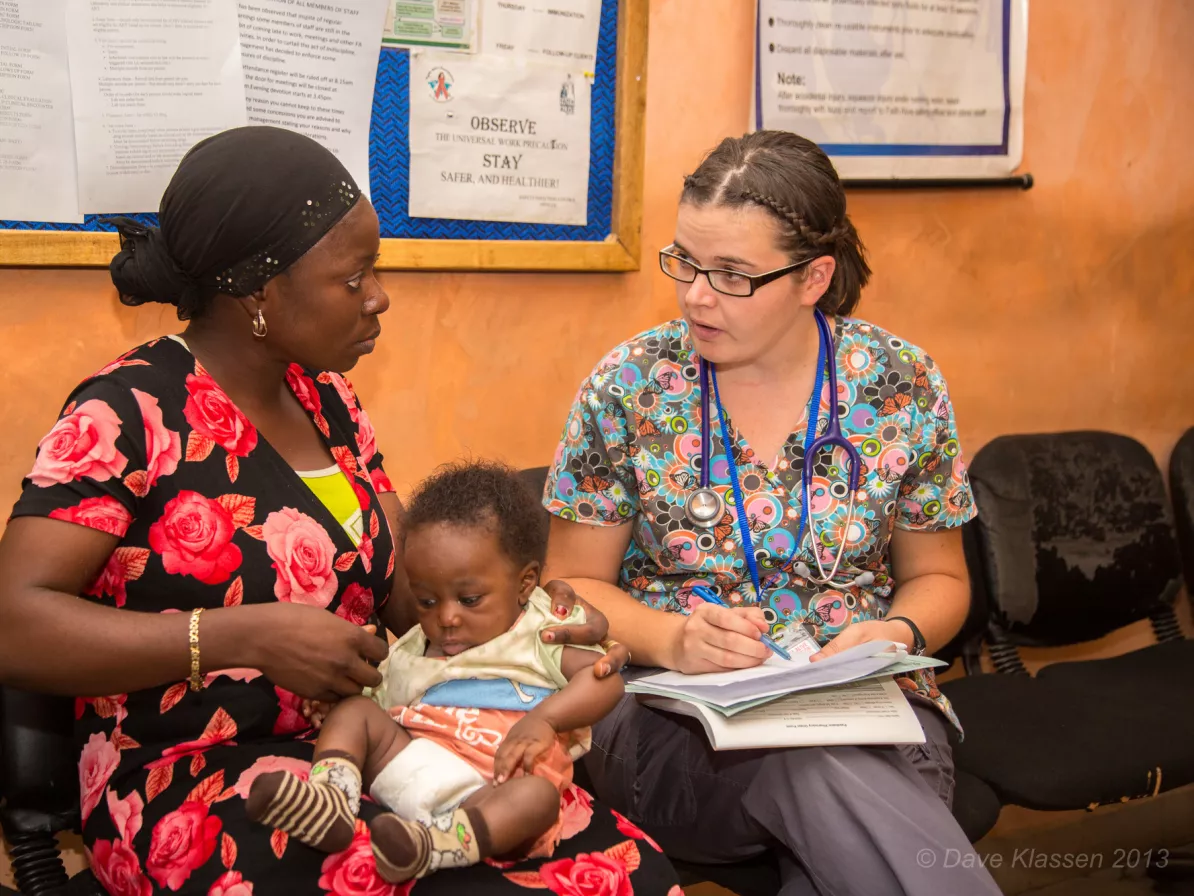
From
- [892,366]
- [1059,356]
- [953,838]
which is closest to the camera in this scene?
[953,838]

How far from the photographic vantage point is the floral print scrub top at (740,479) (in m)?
2.11

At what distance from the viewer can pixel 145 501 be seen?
1612 mm

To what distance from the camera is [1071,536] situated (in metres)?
3.07

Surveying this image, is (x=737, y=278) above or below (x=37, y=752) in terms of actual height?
above

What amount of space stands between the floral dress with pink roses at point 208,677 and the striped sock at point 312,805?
9 cm

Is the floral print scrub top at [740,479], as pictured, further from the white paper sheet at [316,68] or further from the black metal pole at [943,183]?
the black metal pole at [943,183]

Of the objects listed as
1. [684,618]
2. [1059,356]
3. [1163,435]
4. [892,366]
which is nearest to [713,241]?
[892,366]

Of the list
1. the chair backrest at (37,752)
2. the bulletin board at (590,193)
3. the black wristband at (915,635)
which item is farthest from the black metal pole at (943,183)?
the chair backrest at (37,752)

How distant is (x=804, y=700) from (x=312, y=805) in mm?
772

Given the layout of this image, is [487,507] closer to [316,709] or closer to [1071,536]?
[316,709]

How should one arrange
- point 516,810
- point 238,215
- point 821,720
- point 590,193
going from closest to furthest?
point 516,810
point 238,215
point 821,720
point 590,193

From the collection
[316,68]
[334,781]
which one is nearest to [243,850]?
[334,781]

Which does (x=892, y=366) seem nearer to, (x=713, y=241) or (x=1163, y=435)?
(x=713, y=241)

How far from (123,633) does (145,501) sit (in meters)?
0.19
